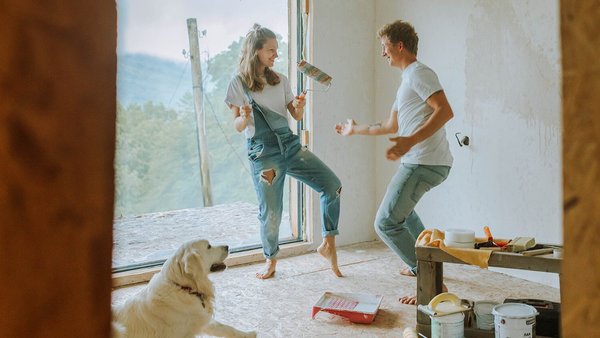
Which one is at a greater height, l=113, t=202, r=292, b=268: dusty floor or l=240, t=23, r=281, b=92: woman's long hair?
l=240, t=23, r=281, b=92: woman's long hair

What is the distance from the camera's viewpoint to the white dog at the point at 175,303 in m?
2.11

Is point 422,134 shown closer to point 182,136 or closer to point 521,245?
point 521,245

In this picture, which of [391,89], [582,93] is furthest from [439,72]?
[582,93]

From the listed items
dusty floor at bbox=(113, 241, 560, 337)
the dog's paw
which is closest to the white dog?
the dog's paw

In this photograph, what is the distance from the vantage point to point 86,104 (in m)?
0.44

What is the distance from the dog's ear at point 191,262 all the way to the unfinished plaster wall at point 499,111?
6.46 feet

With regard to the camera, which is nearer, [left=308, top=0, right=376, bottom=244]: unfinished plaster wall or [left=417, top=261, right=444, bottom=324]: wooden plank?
[left=417, top=261, right=444, bottom=324]: wooden plank

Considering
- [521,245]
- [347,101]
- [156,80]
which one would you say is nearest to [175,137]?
[156,80]

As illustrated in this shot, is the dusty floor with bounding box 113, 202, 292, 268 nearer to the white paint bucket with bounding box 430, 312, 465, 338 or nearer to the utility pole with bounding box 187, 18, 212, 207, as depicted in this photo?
the utility pole with bounding box 187, 18, 212, 207

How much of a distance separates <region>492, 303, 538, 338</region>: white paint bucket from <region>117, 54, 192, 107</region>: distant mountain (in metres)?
3.06

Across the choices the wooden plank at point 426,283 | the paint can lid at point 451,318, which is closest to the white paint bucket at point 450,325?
the paint can lid at point 451,318

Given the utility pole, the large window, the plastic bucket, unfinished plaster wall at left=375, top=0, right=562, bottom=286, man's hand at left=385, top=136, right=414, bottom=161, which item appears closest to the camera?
the plastic bucket

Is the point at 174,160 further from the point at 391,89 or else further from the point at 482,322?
the point at 482,322

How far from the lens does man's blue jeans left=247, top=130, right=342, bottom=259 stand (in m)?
3.33
